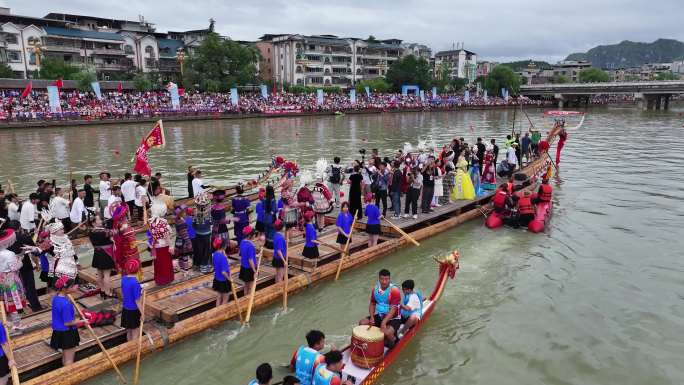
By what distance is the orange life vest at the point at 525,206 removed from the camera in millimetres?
15633

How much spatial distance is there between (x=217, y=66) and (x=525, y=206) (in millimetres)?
60958

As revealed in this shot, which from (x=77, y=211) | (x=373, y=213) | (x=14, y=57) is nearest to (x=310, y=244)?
(x=373, y=213)

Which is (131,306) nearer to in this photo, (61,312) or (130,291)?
(130,291)

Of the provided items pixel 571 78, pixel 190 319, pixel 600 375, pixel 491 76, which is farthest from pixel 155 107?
pixel 571 78

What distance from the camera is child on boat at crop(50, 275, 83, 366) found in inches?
275

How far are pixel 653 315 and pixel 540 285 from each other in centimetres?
239

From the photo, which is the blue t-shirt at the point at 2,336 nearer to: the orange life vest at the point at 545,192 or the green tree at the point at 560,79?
the orange life vest at the point at 545,192

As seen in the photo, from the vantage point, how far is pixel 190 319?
28.7 ft

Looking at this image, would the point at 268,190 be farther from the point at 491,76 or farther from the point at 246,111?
the point at 491,76

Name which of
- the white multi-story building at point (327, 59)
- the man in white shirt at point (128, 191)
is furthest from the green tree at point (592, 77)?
the man in white shirt at point (128, 191)

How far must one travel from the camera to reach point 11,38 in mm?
61906

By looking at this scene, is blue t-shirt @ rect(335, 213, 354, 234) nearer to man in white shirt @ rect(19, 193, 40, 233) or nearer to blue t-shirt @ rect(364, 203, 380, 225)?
blue t-shirt @ rect(364, 203, 380, 225)

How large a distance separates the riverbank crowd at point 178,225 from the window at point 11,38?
6121 cm

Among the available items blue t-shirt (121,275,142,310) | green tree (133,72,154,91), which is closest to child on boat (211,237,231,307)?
blue t-shirt (121,275,142,310)
